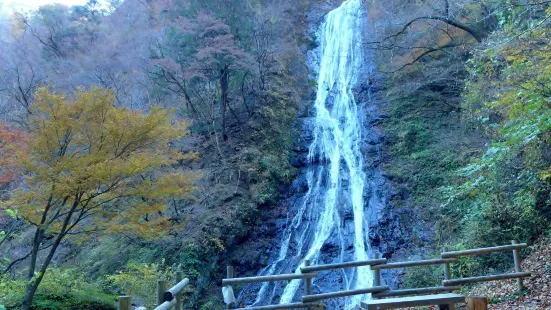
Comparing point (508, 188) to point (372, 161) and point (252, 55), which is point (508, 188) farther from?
point (252, 55)

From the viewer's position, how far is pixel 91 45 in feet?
77.7

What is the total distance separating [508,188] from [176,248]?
372 inches

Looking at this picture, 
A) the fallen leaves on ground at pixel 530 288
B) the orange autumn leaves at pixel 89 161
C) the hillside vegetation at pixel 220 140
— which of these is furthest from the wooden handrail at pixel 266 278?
the orange autumn leaves at pixel 89 161

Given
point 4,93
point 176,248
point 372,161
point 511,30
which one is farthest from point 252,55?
point 4,93

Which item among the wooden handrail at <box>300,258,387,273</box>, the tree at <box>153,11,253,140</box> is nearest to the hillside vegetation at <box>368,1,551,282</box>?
the wooden handrail at <box>300,258,387,273</box>

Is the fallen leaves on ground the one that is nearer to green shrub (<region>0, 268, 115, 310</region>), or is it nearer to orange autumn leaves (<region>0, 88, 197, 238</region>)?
orange autumn leaves (<region>0, 88, 197, 238</region>)

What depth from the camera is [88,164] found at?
8.19 meters

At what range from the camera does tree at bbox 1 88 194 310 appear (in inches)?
311

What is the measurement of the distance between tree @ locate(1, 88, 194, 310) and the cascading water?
15.5 ft

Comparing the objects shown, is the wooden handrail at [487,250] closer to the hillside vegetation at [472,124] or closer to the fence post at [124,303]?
the hillside vegetation at [472,124]

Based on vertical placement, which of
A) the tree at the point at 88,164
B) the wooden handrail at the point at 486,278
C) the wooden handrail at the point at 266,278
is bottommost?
the wooden handrail at the point at 486,278

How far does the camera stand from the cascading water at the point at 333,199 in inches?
444

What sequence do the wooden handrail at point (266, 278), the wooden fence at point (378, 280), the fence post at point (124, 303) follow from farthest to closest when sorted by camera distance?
the wooden fence at point (378, 280)
the wooden handrail at point (266, 278)
the fence post at point (124, 303)

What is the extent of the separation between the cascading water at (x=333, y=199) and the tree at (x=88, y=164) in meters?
4.71
